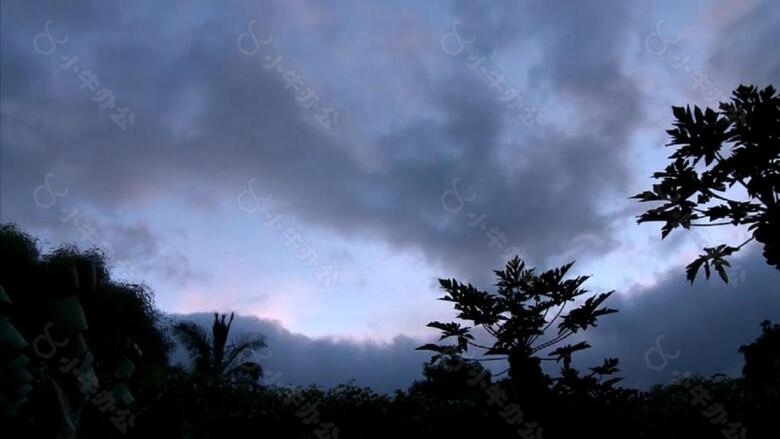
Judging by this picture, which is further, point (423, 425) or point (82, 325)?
point (423, 425)

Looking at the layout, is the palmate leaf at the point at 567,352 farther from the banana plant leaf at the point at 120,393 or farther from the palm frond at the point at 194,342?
the palm frond at the point at 194,342

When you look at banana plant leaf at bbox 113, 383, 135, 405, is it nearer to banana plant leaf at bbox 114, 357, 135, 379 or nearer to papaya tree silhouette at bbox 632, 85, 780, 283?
banana plant leaf at bbox 114, 357, 135, 379

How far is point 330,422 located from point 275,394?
5.14 ft

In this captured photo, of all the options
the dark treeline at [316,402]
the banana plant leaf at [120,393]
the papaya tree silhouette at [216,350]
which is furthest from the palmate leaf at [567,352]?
the papaya tree silhouette at [216,350]

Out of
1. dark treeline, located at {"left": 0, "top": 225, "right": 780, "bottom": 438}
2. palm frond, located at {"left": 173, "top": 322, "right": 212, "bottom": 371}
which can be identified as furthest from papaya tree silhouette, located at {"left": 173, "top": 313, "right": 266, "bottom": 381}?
dark treeline, located at {"left": 0, "top": 225, "right": 780, "bottom": 438}

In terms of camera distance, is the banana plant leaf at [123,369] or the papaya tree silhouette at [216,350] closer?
the banana plant leaf at [123,369]

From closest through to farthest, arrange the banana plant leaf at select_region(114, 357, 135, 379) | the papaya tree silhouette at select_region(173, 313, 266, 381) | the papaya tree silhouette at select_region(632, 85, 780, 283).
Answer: the banana plant leaf at select_region(114, 357, 135, 379)
the papaya tree silhouette at select_region(632, 85, 780, 283)
the papaya tree silhouette at select_region(173, 313, 266, 381)

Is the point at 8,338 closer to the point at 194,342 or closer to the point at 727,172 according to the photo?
the point at 727,172

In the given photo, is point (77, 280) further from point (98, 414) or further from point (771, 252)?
point (771, 252)

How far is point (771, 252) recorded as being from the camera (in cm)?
568

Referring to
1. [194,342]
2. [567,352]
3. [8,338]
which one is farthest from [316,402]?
[194,342]

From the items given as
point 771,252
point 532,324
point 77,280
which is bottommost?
point 77,280

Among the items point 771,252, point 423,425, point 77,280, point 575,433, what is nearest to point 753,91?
point 771,252

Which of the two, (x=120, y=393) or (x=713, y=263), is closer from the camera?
(x=120, y=393)
